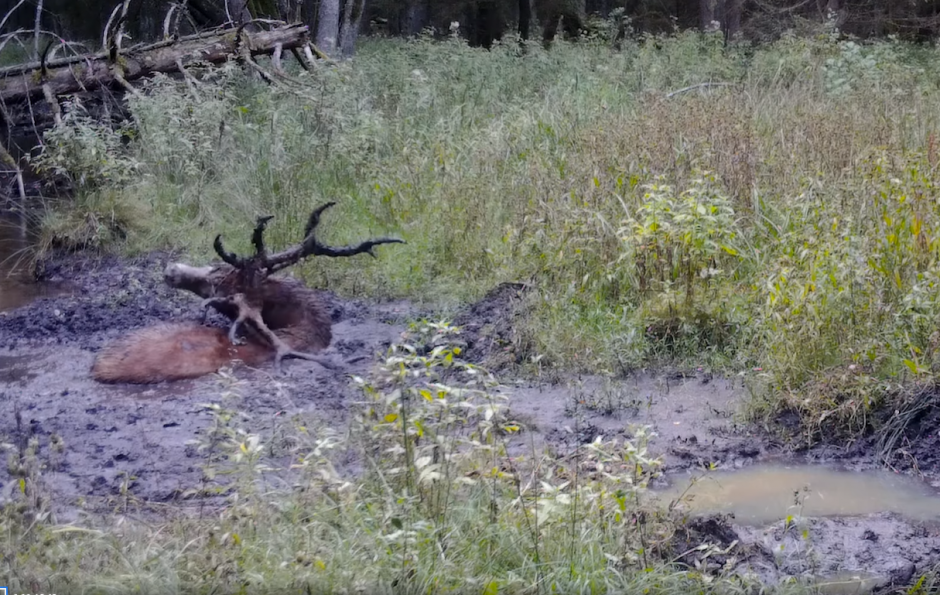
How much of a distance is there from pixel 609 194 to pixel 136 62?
7052mm

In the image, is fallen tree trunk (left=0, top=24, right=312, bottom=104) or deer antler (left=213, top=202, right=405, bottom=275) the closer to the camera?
deer antler (left=213, top=202, right=405, bottom=275)

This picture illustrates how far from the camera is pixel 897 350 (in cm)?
532

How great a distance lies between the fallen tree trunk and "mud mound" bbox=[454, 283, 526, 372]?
6.25 meters

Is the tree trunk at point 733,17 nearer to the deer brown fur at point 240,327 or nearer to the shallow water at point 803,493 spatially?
the deer brown fur at point 240,327

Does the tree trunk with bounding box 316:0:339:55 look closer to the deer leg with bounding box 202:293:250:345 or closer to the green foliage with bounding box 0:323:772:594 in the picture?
the deer leg with bounding box 202:293:250:345

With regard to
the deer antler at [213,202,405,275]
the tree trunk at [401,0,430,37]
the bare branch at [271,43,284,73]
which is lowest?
the deer antler at [213,202,405,275]

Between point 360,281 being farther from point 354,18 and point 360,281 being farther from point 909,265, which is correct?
point 354,18

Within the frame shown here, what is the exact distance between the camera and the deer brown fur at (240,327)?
6.55 meters

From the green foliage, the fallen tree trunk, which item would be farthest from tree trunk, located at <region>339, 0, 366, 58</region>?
the green foliage

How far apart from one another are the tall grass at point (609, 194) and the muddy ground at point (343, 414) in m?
0.34

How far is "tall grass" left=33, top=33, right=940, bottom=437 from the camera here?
18.6ft

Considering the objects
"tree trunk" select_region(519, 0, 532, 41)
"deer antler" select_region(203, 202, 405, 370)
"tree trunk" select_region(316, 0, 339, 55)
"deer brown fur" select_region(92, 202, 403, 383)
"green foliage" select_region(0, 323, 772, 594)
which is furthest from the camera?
"tree trunk" select_region(519, 0, 532, 41)

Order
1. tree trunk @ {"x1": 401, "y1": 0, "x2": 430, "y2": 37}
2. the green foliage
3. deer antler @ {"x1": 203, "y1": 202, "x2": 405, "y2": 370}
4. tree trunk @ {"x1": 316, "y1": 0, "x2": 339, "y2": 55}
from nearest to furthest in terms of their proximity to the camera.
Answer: the green foliage
deer antler @ {"x1": 203, "y1": 202, "x2": 405, "y2": 370}
tree trunk @ {"x1": 316, "y1": 0, "x2": 339, "y2": 55}
tree trunk @ {"x1": 401, "y1": 0, "x2": 430, "y2": 37}

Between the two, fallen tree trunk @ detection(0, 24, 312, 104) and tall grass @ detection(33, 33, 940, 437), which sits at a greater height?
fallen tree trunk @ detection(0, 24, 312, 104)
